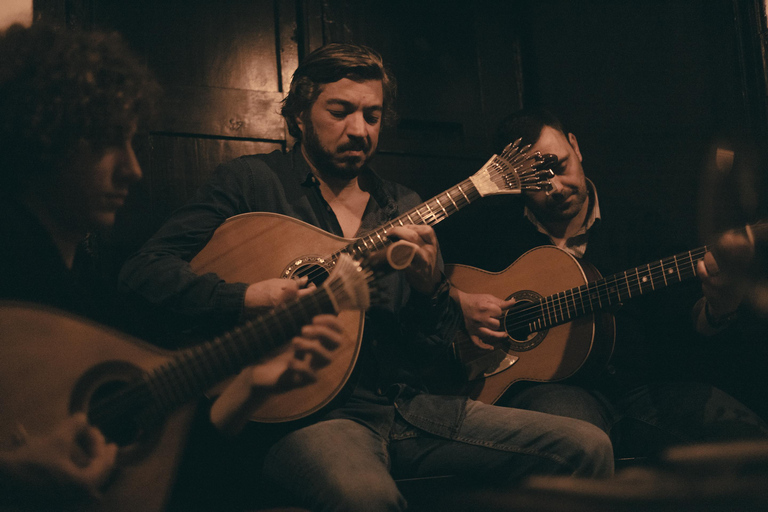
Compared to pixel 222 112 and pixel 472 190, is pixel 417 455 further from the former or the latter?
pixel 222 112

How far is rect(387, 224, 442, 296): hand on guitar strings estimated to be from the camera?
1.49 m

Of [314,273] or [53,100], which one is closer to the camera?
[53,100]

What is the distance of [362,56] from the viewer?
1918 millimetres

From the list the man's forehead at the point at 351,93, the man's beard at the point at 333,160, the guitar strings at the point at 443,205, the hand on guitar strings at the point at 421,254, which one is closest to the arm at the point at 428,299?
the hand on guitar strings at the point at 421,254

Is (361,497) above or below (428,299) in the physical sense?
below

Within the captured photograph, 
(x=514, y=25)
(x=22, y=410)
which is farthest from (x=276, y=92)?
(x=22, y=410)

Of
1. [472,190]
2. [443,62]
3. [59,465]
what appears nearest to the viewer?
[59,465]

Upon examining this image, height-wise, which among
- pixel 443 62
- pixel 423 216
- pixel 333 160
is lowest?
pixel 423 216

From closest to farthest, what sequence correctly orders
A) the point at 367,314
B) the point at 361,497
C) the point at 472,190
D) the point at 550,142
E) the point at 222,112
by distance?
the point at 361,497
the point at 367,314
the point at 472,190
the point at 550,142
the point at 222,112

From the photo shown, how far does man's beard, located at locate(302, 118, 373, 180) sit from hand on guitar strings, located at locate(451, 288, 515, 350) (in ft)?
1.81

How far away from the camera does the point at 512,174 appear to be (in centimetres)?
184

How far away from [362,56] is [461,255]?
962 mm

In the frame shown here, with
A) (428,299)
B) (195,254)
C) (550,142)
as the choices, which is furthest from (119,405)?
(550,142)

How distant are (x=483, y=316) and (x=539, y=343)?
0.77ft
